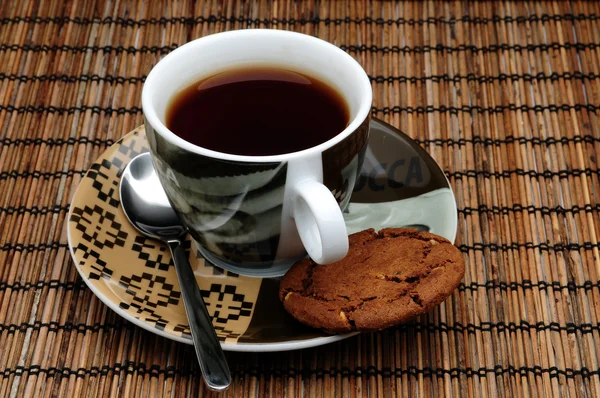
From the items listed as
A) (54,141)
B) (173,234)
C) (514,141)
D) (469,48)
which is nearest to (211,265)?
(173,234)

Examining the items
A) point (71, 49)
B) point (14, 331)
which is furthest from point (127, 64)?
point (14, 331)

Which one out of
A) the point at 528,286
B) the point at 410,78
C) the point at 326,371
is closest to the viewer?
the point at 326,371

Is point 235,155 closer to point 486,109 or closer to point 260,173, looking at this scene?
point 260,173

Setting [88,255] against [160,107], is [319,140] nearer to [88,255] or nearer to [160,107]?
[160,107]

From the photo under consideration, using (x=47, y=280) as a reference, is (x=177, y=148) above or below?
above

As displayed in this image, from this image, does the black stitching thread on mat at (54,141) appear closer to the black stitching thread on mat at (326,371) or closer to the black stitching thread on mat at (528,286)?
the black stitching thread on mat at (326,371)
